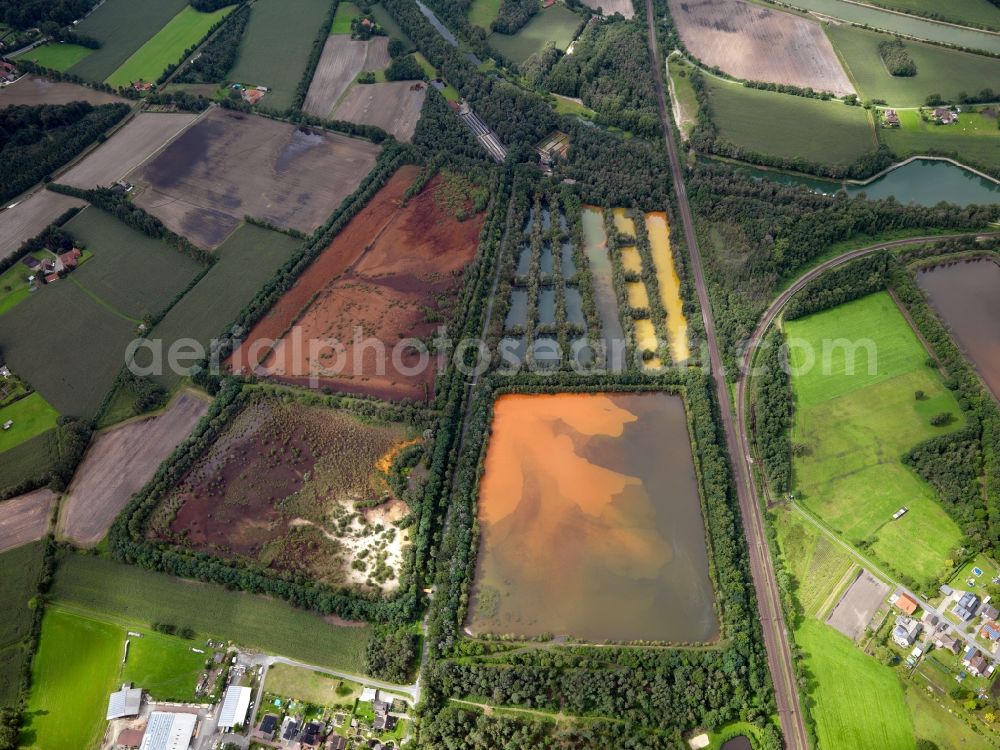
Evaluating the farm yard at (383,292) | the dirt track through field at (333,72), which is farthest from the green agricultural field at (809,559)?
the dirt track through field at (333,72)

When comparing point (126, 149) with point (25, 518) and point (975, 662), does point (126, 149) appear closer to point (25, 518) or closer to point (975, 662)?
point (25, 518)

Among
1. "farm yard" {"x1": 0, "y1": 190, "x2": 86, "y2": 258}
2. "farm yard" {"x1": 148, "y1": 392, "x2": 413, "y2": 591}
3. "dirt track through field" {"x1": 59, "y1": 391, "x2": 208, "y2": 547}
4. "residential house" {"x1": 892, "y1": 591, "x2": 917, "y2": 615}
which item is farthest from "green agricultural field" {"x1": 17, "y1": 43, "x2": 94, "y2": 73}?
"residential house" {"x1": 892, "y1": 591, "x2": 917, "y2": 615}

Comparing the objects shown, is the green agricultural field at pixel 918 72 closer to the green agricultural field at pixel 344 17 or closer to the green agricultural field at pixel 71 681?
the green agricultural field at pixel 344 17

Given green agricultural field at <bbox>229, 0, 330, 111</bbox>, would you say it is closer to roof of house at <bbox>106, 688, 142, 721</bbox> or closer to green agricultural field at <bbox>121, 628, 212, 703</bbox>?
green agricultural field at <bbox>121, 628, 212, 703</bbox>

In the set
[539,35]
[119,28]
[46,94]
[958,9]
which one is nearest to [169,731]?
[46,94]

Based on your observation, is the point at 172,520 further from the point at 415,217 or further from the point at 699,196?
the point at 699,196

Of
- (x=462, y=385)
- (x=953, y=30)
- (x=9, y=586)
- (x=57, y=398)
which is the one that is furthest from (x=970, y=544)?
(x=953, y=30)
